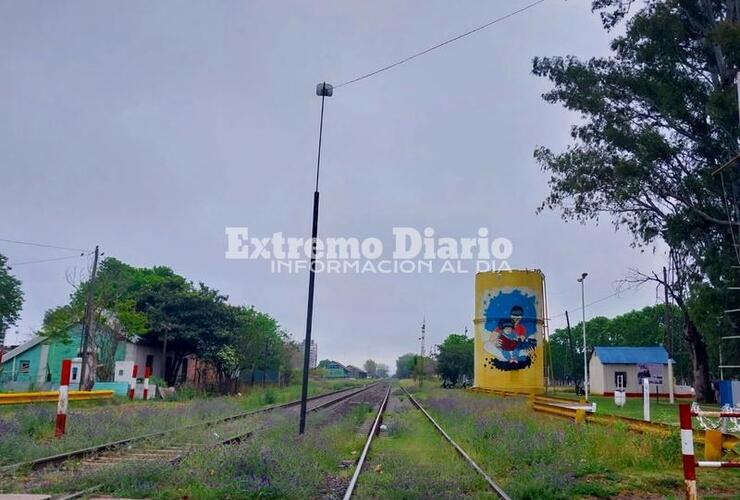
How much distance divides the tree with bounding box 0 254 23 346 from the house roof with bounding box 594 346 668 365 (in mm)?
47622

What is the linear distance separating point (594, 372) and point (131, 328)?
4045 cm

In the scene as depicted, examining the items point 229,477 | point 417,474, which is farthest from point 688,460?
point 229,477

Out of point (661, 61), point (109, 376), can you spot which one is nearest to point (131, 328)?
point (109, 376)

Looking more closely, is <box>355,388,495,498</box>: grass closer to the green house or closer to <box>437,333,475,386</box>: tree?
the green house

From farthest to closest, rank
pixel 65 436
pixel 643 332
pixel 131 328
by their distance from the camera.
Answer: pixel 643 332
pixel 131 328
pixel 65 436

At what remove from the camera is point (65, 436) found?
12656 millimetres

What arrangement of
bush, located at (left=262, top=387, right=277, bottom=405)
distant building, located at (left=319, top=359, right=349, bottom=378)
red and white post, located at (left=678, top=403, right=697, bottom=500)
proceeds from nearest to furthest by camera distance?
1. red and white post, located at (left=678, top=403, right=697, bottom=500)
2. bush, located at (left=262, top=387, right=277, bottom=405)
3. distant building, located at (left=319, top=359, right=349, bottom=378)

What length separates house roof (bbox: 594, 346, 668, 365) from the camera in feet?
171

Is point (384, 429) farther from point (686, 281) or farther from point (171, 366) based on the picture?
point (171, 366)

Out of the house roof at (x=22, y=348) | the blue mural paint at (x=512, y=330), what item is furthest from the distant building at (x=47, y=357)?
the blue mural paint at (x=512, y=330)

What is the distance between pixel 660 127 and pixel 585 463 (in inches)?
702

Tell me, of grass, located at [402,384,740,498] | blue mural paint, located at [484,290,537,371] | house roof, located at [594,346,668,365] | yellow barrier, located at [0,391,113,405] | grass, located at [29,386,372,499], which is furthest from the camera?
house roof, located at [594,346,668,365]

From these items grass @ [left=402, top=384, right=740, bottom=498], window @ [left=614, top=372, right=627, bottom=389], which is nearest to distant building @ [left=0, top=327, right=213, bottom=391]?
grass @ [left=402, top=384, right=740, bottom=498]

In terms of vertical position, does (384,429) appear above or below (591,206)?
below
